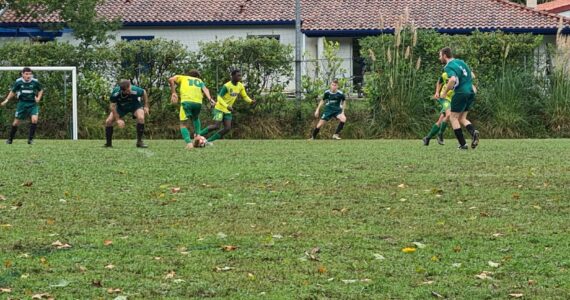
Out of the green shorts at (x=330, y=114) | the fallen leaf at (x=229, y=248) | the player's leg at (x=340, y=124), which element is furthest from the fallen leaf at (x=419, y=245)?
the green shorts at (x=330, y=114)

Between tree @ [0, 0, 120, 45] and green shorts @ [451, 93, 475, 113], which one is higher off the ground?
tree @ [0, 0, 120, 45]

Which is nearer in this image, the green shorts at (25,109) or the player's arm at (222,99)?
the player's arm at (222,99)

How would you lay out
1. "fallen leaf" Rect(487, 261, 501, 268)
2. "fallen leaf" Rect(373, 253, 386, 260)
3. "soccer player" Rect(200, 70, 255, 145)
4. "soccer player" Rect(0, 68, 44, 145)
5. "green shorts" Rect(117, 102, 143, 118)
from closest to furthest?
"fallen leaf" Rect(487, 261, 501, 268) < "fallen leaf" Rect(373, 253, 386, 260) < "green shorts" Rect(117, 102, 143, 118) < "soccer player" Rect(200, 70, 255, 145) < "soccer player" Rect(0, 68, 44, 145)

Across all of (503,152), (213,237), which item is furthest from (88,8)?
(213,237)

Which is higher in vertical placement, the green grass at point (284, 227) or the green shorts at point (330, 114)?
the green shorts at point (330, 114)

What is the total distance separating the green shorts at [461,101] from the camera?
1819 centimetres

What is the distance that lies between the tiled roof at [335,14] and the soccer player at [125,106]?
2226 centimetres

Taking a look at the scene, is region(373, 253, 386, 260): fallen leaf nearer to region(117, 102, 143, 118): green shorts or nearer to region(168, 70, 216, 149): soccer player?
region(168, 70, 216, 149): soccer player

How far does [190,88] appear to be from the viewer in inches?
771

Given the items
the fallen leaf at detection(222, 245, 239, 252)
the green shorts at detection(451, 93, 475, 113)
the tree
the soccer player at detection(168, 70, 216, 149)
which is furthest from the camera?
the tree

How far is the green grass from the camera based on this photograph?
6465 mm

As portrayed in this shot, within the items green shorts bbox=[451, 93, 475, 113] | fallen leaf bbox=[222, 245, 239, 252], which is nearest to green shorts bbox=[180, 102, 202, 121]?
green shorts bbox=[451, 93, 475, 113]

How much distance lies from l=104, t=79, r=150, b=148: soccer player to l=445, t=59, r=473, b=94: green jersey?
5488 millimetres

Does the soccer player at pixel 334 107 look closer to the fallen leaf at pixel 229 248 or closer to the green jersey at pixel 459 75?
the green jersey at pixel 459 75
